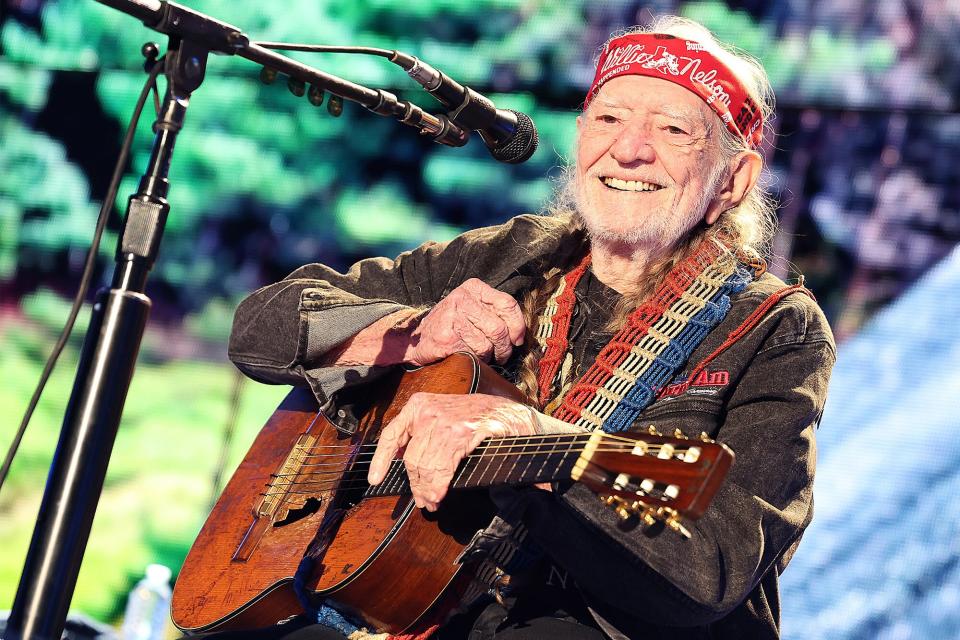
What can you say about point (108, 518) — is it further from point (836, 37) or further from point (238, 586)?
point (836, 37)

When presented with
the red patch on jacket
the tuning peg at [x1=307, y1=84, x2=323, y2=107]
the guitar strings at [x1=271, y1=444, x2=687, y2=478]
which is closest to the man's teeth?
the red patch on jacket

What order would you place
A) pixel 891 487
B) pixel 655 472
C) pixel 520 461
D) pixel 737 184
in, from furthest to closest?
pixel 891 487, pixel 737 184, pixel 520 461, pixel 655 472

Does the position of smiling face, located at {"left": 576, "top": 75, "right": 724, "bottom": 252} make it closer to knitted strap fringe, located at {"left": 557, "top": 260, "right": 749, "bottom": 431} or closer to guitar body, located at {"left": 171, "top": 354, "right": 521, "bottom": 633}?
knitted strap fringe, located at {"left": 557, "top": 260, "right": 749, "bottom": 431}

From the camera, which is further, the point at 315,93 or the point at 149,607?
the point at 149,607

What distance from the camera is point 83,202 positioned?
4.84 m

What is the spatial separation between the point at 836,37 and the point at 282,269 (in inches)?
98.4

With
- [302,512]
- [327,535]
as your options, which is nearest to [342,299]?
[302,512]

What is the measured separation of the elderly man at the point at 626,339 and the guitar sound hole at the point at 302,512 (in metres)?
A: 0.29

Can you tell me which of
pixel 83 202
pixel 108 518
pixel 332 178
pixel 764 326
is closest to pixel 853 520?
pixel 764 326

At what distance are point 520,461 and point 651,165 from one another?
1.01m

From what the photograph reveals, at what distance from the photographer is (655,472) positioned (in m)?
1.55

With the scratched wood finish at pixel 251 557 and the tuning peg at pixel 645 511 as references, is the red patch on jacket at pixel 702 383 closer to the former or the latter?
the tuning peg at pixel 645 511

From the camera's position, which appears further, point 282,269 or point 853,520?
point 282,269

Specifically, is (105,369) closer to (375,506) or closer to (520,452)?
(520,452)
